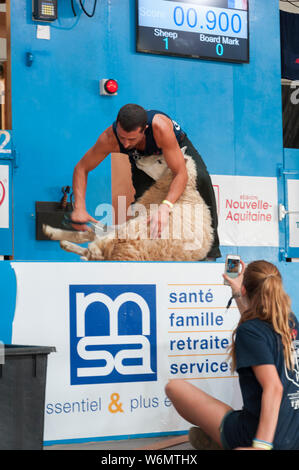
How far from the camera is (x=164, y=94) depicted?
19.4 feet

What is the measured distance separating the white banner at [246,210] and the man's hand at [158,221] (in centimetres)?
194

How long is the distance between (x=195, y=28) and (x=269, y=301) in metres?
4.10

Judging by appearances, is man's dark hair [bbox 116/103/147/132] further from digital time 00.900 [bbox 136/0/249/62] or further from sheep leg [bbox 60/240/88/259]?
digital time 00.900 [bbox 136/0/249/62]

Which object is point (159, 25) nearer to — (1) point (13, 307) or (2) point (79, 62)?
(2) point (79, 62)

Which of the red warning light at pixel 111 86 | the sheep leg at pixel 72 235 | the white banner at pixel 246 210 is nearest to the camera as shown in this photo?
the sheep leg at pixel 72 235

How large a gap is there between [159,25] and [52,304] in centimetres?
336

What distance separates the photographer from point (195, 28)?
6.00 meters

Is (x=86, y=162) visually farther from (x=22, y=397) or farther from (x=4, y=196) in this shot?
(x=22, y=397)

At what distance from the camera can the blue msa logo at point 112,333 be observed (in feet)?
11.3

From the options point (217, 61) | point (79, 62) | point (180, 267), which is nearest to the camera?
point (180, 267)

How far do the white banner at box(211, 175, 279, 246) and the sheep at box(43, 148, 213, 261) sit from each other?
4.88 ft

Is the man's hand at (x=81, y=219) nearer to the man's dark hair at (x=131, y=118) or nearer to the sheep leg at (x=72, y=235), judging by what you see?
the sheep leg at (x=72, y=235)

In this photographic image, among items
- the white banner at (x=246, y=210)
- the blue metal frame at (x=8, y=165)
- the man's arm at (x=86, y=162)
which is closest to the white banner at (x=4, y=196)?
the blue metal frame at (x=8, y=165)
